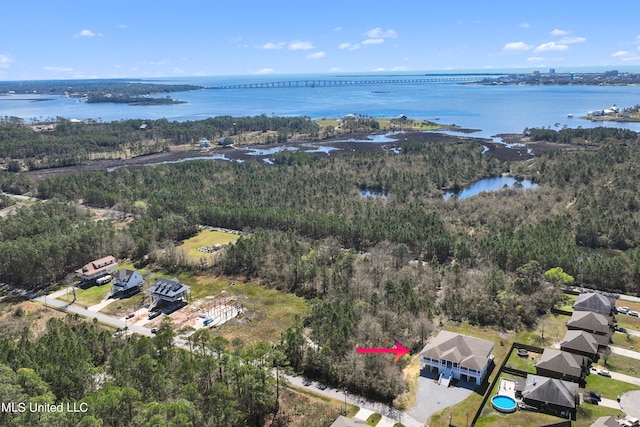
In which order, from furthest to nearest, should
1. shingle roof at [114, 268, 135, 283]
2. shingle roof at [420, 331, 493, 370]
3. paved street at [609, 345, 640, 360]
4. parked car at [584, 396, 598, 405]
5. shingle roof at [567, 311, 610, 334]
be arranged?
shingle roof at [114, 268, 135, 283]
shingle roof at [567, 311, 610, 334]
paved street at [609, 345, 640, 360]
shingle roof at [420, 331, 493, 370]
parked car at [584, 396, 598, 405]

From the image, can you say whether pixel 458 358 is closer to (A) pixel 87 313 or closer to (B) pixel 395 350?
(B) pixel 395 350

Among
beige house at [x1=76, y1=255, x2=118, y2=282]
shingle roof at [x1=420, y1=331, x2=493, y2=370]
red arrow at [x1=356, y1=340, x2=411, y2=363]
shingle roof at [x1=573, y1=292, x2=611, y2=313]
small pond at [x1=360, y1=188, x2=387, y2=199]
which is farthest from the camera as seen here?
small pond at [x1=360, y1=188, x2=387, y2=199]

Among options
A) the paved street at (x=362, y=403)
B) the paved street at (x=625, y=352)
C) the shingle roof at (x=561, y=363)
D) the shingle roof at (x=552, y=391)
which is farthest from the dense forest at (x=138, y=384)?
the paved street at (x=625, y=352)

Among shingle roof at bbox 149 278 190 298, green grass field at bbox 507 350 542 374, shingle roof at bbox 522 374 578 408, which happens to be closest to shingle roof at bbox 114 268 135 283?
shingle roof at bbox 149 278 190 298

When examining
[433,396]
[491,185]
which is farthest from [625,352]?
[491,185]

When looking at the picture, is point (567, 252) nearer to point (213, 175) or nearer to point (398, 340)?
point (398, 340)

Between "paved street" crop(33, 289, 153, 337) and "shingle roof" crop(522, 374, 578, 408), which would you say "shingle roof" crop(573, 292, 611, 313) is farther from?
"paved street" crop(33, 289, 153, 337)
